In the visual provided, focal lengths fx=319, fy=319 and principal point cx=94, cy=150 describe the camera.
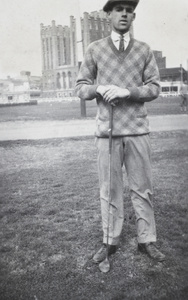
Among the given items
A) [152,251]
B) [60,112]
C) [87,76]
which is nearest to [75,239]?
[152,251]

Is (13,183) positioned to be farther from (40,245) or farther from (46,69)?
(46,69)

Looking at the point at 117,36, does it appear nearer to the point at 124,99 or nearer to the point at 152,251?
the point at 124,99

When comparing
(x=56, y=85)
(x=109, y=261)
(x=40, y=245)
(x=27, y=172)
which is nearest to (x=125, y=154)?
(x=109, y=261)

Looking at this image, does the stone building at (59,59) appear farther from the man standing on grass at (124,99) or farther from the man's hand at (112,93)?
the man's hand at (112,93)

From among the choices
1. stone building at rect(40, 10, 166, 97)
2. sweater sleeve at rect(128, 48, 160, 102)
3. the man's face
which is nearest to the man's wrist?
sweater sleeve at rect(128, 48, 160, 102)

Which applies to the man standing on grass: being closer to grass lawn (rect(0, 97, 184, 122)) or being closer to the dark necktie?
the dark necktie

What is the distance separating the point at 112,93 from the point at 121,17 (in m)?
0.70

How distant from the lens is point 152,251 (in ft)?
9.75

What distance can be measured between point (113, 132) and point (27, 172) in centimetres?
405

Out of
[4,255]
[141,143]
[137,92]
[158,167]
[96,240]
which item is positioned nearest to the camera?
[137,92]

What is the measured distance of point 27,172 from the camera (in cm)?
652

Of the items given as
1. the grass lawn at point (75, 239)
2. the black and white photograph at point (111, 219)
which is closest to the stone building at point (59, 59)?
the grass lawn at point (75, 239)

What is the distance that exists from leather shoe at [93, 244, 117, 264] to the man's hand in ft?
4.57

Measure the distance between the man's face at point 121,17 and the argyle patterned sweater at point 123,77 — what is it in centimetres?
12
